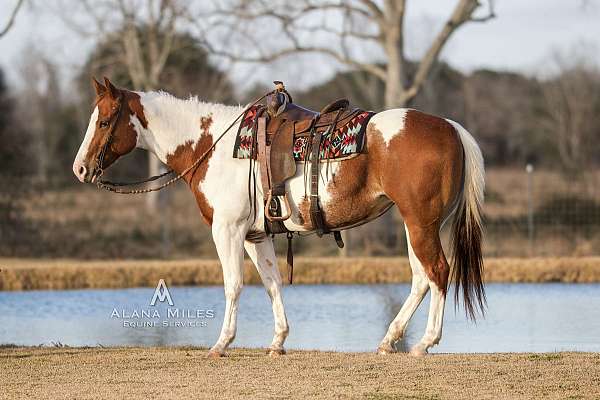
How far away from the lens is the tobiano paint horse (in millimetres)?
7680

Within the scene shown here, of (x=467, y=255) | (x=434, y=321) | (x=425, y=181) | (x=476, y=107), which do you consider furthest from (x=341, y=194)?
(x=476, y=107)

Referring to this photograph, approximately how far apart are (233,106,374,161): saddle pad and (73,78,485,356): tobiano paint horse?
0.23 ft

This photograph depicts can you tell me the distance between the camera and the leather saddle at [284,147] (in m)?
7.94

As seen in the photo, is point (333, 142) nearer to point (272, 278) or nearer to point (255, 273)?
point (272, 278)

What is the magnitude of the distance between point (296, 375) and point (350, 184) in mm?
1652

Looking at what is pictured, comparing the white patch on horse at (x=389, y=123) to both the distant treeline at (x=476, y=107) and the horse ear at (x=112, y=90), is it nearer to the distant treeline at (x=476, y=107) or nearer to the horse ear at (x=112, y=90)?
the horse ear at (x=112, y=90)

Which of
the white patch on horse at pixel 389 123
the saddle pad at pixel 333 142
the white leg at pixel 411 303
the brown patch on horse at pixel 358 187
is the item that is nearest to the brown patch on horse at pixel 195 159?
the saddle pad at pixel 333 142

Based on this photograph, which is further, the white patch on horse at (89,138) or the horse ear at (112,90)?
the white patch on horse at (89,138)

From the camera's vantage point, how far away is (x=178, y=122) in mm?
8484

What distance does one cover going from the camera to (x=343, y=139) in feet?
25.7

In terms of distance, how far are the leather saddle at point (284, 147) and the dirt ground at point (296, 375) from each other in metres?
1.10

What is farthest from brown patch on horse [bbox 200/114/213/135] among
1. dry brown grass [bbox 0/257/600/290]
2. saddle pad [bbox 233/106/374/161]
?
dry brown grass [bbox 0/257/600/290]

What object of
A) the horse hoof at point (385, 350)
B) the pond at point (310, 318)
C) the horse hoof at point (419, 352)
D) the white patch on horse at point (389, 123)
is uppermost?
the white patch on horse at point (389, 123)

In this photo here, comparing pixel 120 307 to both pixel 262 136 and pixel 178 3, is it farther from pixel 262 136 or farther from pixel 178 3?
pixel 178 3
